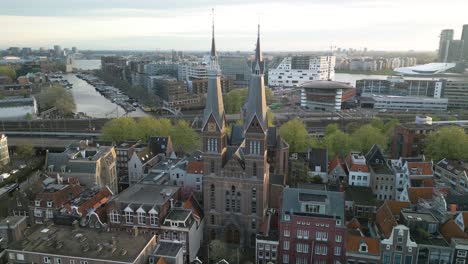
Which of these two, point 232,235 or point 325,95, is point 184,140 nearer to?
point 232,235

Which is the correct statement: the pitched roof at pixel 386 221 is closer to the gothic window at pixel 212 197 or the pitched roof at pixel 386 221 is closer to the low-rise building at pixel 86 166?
the gothic window at pixel 212 197

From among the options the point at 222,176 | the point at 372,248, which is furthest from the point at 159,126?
the point at 372,248

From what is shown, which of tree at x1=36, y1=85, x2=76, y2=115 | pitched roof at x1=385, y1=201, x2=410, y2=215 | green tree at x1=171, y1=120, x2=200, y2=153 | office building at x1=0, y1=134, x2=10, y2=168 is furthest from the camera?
tree at x1=36, y1=85, x2=76, y2=115

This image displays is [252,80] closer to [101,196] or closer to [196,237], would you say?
[196,237]

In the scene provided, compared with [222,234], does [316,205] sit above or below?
above

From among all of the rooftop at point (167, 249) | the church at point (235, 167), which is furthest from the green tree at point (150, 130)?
the rooftop at point (167, 249)

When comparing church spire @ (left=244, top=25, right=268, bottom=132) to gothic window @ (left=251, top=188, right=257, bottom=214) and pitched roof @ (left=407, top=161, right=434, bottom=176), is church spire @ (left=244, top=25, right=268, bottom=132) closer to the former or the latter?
gothic window @ (left=251, top=188, right=257, bottom=214)

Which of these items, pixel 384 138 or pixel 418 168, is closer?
pixel 418 168

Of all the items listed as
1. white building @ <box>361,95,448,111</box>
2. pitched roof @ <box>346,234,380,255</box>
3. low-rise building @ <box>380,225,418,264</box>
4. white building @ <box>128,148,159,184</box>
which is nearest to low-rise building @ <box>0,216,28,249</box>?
white building @ <box>128,148,159,184</box>
